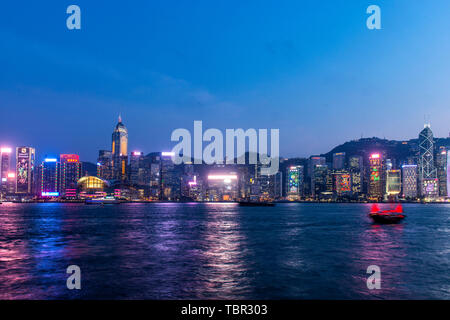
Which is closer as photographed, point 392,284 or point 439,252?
point 392,284

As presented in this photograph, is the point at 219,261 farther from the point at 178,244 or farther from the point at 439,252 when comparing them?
the point at 439,252

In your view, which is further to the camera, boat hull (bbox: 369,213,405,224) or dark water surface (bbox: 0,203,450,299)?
boat hull (bbox: 369,213,405,224)

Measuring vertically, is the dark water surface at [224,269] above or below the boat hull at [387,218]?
above

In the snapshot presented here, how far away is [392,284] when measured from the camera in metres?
23.0

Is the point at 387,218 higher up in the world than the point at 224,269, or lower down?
lower down

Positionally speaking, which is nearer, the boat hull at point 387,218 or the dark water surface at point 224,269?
the dark water surface at point 224,269

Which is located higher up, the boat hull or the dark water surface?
the dark water surface

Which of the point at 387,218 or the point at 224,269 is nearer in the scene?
the point at 224,269
